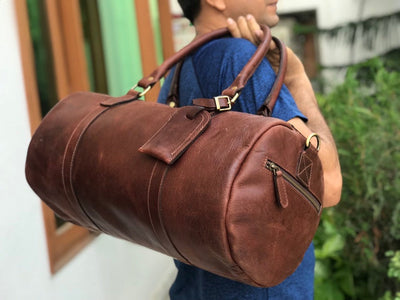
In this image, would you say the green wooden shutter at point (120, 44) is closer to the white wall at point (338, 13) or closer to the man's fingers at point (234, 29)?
the man's fingers at point (234, 29)

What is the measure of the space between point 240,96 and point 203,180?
347 mm

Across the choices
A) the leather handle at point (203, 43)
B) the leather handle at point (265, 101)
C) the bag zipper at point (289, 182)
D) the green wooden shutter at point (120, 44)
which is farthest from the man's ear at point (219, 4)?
the green wooden shutter at point (120, 44)

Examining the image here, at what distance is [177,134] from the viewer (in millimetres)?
1069

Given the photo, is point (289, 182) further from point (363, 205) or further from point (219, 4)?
point (363, 205)

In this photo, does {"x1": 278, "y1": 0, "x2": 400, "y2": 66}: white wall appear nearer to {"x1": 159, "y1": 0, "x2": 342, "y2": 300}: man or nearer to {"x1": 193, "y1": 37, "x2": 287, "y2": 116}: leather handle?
{"x1": 159, "y1": 0, "x2": 342, "y2": 300}: man

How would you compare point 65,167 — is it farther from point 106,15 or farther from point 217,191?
point 106,15

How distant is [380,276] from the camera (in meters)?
3.00

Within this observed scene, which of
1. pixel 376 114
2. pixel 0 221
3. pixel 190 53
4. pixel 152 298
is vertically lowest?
pixel 152 298

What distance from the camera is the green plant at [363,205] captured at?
2.83 metres

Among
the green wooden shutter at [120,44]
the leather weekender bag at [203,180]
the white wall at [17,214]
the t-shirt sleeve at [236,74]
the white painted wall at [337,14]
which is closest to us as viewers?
the leather weekender bag at [203,180]

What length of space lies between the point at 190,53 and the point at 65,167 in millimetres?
457

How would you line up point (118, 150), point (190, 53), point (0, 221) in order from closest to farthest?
point (118, 150), point (190, 53), point (0, 221)

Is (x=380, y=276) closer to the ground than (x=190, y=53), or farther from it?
closer to the ground

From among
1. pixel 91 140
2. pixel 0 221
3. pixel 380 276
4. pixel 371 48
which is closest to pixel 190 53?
pixel 91 140
